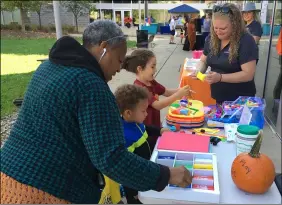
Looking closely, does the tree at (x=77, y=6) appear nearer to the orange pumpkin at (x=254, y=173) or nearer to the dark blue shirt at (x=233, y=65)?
the dark blue shirt at (x=233, y=65)

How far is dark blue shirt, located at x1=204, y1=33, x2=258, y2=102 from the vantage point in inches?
108

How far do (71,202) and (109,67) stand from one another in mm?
616

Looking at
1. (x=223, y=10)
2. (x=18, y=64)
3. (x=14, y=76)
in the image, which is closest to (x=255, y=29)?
(x=223, y=10)

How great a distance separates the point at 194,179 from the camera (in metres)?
1.61

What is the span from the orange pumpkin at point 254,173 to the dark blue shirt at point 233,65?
4.43 feet

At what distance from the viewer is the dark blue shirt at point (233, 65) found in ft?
8.98

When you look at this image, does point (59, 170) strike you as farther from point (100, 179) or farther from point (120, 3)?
point (120, 3)

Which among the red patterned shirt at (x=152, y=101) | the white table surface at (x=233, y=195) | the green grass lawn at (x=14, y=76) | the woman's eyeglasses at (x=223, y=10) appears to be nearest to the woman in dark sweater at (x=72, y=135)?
the white table surface at (x=233, y=195)

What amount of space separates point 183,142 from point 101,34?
99 cm

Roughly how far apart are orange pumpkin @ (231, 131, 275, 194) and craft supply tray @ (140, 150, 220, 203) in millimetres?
118

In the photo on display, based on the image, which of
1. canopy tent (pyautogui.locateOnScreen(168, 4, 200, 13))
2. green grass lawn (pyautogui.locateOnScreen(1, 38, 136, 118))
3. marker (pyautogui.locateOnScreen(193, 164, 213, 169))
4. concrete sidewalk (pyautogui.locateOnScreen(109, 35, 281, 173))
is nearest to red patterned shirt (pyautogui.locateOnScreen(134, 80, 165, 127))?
marker (pyautogui.locateOnScreen(193, 164, 213, 169))

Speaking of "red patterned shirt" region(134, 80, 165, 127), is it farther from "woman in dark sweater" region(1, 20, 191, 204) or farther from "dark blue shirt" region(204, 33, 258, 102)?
"woman in dark sweater" region(1, 20, 191, 204)

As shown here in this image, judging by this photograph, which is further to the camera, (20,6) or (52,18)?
(52,18)

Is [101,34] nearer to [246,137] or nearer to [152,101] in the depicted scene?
[246,137]
